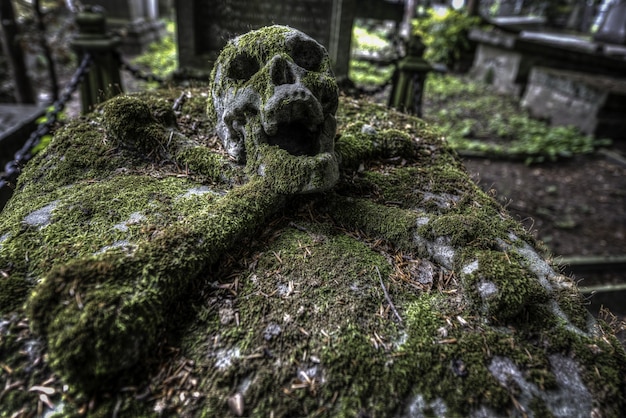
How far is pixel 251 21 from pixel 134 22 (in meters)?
9.13

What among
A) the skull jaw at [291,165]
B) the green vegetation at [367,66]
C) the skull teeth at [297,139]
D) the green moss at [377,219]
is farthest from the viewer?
the green vegetation at [367,66]

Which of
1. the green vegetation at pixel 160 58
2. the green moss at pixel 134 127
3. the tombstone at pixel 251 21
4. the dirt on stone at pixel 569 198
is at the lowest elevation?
the dirt on stone at pixel 569 198

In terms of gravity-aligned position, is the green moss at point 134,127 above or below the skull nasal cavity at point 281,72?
below

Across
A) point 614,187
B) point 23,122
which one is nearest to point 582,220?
point 614,187

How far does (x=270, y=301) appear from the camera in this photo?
186 centimetres

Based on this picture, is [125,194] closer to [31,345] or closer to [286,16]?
[31,345]

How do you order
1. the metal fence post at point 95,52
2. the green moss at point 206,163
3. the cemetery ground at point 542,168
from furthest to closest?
1. the cemetery ground at point 542,168
2. the metal fence post at point 95,52
3. the green moss at point 206,163

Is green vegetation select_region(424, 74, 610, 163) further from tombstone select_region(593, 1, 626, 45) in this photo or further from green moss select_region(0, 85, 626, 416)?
green moss select_region(0, 85, 626, 416)

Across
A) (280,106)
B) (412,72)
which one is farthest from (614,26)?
(280,106)

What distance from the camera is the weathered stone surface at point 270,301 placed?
1.53m

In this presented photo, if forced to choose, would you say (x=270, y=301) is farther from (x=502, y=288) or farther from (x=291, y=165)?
(x=502, y=288)

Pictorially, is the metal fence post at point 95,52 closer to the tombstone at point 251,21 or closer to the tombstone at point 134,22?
the tombstone at point 251,21

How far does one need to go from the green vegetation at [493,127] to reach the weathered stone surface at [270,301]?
5912 mm

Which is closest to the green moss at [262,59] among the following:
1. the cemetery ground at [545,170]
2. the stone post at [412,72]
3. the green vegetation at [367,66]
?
the cemetery ground at [545,170]
